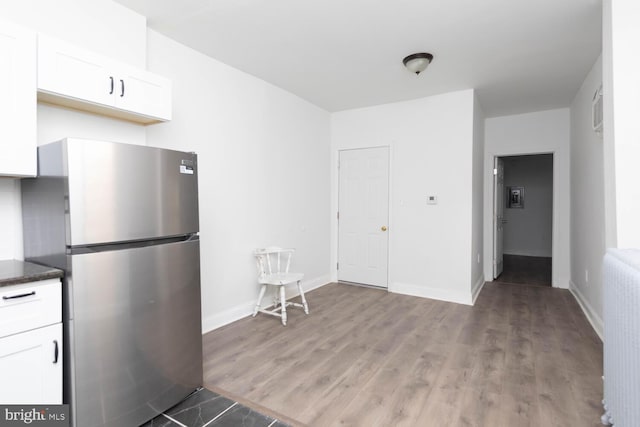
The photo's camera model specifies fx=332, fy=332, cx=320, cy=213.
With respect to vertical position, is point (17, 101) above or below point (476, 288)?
above

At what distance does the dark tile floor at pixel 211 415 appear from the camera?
186 centimetres

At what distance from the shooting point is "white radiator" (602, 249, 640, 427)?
1339mm

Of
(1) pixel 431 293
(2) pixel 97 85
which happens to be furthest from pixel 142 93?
(1) pixel 431 293

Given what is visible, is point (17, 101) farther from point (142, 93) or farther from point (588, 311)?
point (588, 311)

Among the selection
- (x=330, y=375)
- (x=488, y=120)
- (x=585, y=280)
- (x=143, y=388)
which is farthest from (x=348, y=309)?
(x=488, y=120)

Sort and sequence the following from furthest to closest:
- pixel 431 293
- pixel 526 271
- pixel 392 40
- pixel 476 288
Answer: pixel 526 271
pixel 476 288
pixel 431 293
pixel 392 40

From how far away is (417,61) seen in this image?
3.08 m

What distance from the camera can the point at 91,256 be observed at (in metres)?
1.60

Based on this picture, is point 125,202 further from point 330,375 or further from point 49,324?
point 330,375

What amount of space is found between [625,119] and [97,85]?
3.13 metres

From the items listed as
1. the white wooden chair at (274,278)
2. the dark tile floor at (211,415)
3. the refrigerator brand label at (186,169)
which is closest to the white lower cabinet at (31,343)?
the dark tile floor at (211,415)

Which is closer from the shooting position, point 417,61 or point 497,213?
point 417,61

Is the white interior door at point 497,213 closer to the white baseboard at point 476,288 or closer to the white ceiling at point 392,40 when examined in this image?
the white baseboard at point 476,288

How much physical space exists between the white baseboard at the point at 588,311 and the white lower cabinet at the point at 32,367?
4.05m
